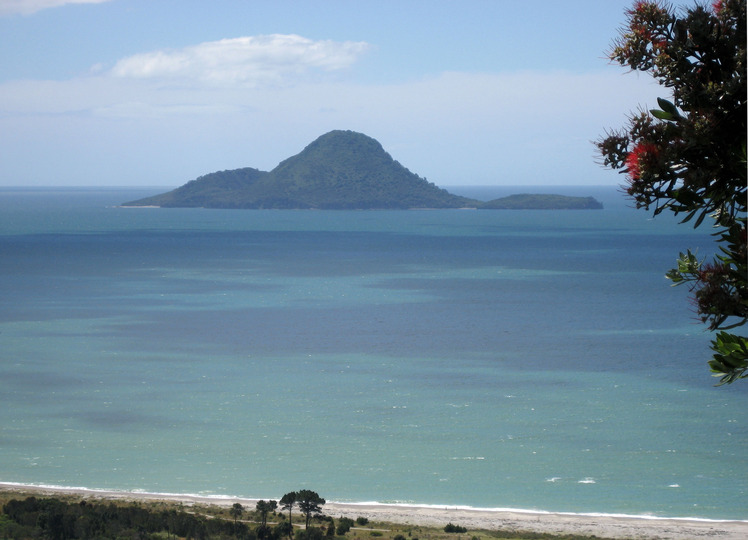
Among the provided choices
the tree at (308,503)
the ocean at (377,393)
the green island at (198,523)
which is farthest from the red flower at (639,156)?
the ocean at (377,393)

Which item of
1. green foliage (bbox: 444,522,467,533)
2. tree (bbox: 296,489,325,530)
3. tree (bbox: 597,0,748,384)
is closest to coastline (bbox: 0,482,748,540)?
green foliage (bbox: 444,522,467,533)

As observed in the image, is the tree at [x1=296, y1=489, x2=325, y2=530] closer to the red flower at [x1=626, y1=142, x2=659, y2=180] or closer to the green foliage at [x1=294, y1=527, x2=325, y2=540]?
the green foliage at [x1=294, y1=527, x2=325, y2=540]

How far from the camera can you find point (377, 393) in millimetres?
40719

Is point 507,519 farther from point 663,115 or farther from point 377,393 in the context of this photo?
point 663,115

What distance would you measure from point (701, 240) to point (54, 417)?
14377 cm

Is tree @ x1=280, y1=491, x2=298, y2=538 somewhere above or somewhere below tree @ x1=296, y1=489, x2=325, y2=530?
below

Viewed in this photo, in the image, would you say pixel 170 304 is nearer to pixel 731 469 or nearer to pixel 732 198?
pixel 731 469

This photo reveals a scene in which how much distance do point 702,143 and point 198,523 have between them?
18.6 meters

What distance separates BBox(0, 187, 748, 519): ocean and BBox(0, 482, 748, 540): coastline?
0.95 meters

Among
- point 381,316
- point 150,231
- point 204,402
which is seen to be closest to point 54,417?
point 204,402

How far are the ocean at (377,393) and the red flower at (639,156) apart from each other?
22865 mm

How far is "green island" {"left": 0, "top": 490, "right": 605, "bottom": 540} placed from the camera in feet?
67.1

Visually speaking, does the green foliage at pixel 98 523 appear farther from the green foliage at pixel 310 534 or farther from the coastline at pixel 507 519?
the coastline at pixel 507 519

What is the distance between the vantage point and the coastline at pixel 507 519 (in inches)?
928
